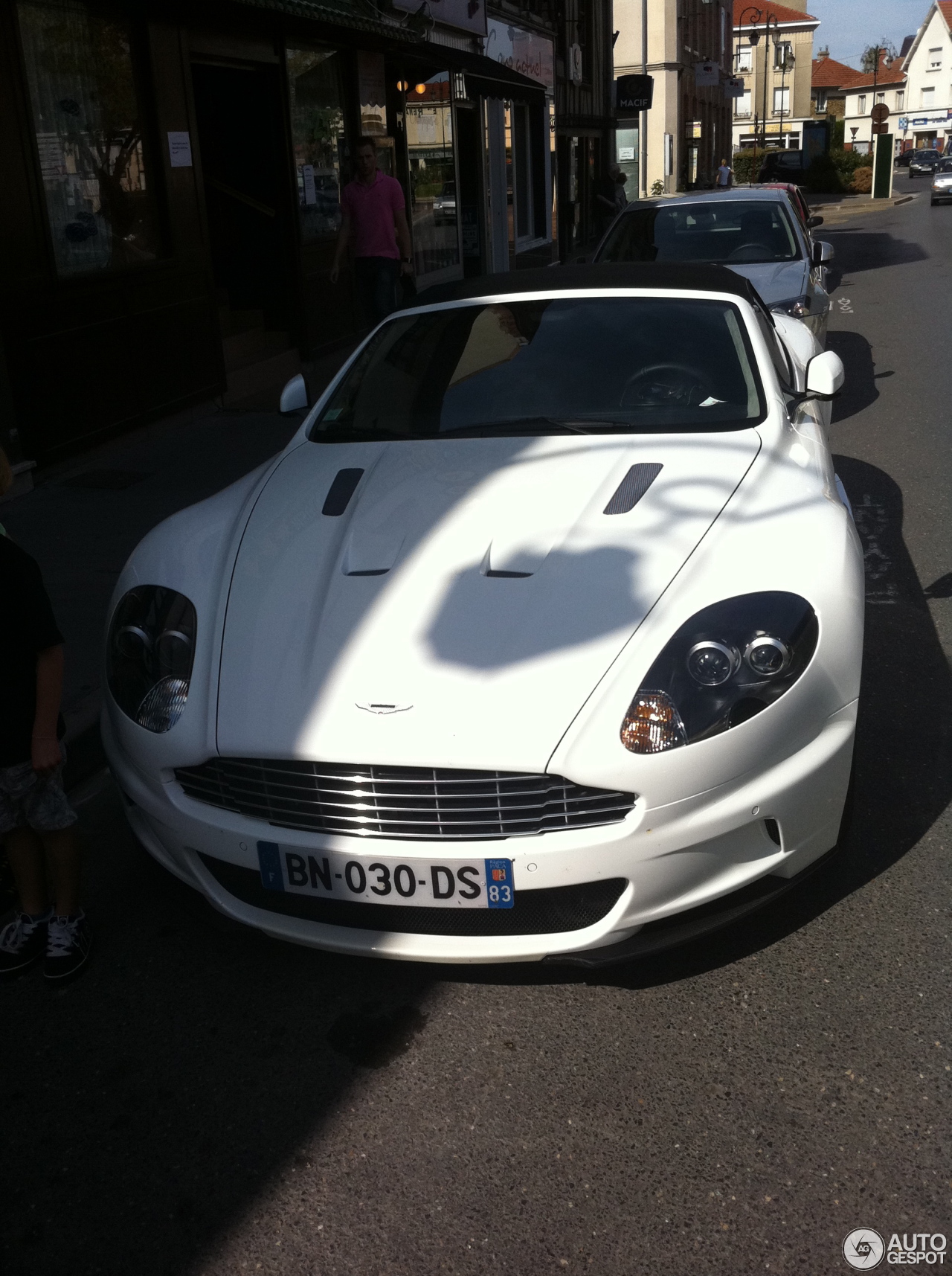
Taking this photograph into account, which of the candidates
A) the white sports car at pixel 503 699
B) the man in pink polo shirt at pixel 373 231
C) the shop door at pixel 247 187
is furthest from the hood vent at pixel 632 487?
the shop door at pixel 247 187

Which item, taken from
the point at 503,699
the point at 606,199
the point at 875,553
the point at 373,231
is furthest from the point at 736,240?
the point at 606,199

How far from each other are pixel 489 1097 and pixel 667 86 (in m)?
45.3

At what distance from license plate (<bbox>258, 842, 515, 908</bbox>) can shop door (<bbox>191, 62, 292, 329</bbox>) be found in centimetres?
961

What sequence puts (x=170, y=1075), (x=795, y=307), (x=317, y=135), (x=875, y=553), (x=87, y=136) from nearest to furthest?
(x=170, y=1075), (x=875, y=553), (x=795, y=307), (x=87, y=136), (x=317, y=135)

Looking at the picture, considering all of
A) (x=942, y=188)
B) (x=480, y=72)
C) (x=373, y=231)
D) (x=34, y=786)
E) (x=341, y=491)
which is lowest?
(x=34, y=786)

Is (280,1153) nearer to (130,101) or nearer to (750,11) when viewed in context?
(130,101)

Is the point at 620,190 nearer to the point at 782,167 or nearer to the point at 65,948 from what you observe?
the point at 782,167

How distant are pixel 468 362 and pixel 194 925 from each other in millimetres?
2069

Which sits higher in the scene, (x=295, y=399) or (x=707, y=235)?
(x=707, y=235)

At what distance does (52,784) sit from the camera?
297 centimetres

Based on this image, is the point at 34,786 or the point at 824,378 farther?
the point at 824,378

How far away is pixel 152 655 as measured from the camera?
2.98m

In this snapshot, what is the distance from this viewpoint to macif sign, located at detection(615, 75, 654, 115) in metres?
29.9

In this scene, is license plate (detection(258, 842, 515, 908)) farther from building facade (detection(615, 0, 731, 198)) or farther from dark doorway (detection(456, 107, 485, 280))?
building facade (detection(615, 0, 731, 198))
